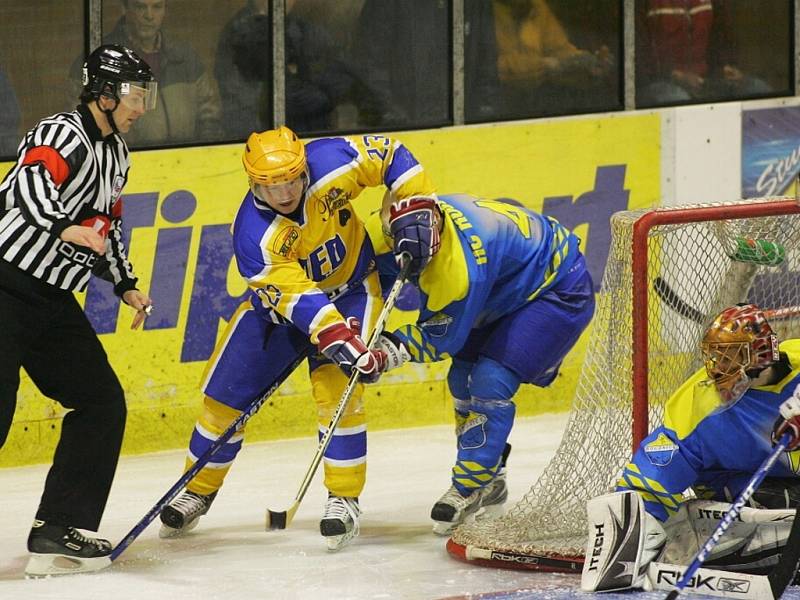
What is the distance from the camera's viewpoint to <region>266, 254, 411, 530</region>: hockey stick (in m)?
4.45

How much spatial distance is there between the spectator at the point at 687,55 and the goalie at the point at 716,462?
298cm

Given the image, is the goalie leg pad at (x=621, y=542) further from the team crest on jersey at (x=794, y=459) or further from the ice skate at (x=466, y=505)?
the ice skate at (x=466, y=505)

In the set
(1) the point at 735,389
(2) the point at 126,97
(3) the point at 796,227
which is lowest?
(1) the point at 735,389

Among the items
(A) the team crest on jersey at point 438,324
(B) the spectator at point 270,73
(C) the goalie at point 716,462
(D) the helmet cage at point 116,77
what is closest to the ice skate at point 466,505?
(A) the team crest on jersey at point 438,324

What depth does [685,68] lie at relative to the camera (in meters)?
7.04

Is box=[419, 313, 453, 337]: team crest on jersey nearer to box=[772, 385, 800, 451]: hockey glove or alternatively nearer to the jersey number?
the jersey number

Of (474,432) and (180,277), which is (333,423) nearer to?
(474,432)

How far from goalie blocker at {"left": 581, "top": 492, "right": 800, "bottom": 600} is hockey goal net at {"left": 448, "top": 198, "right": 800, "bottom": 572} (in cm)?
22

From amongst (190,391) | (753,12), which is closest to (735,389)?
(190,391)

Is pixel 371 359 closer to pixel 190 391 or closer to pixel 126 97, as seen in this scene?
pixel 126 97

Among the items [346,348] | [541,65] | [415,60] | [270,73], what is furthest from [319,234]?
[541,65]

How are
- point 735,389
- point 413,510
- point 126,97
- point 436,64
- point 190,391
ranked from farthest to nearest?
point 436,64 < point 190,391 < point 413,510 < point 126,97 < point 735,389

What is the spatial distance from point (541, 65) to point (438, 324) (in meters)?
2.42

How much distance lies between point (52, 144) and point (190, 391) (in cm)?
184
